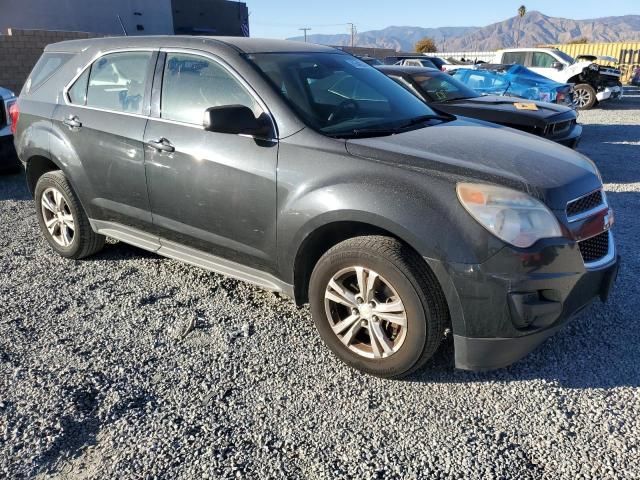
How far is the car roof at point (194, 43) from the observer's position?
350cm

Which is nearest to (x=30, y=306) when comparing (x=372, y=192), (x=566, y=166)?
(x=372, y=192)

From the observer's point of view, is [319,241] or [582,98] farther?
[582,98]

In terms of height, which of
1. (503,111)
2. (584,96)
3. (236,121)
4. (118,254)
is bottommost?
(118,254)

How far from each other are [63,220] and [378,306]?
3021mm

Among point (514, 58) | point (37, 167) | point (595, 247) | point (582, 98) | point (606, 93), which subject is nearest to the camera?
point (595, 247)

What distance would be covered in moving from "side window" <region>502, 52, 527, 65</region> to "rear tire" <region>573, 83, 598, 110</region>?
2.03 meters

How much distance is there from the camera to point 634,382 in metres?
2.85

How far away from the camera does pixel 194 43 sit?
138 inches

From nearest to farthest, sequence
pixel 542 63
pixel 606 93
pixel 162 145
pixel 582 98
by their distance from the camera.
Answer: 1. pixel 162 145
2. pixel 606 93
3. pixel 582 98
4. pixel 542 63

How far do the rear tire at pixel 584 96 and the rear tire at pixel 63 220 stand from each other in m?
16.6

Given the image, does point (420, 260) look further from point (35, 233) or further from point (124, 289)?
point (35, 233)

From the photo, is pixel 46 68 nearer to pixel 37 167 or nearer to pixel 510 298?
pixel 37 167

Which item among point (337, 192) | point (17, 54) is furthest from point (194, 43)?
point (17, 54)

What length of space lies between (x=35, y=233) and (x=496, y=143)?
4.43m
